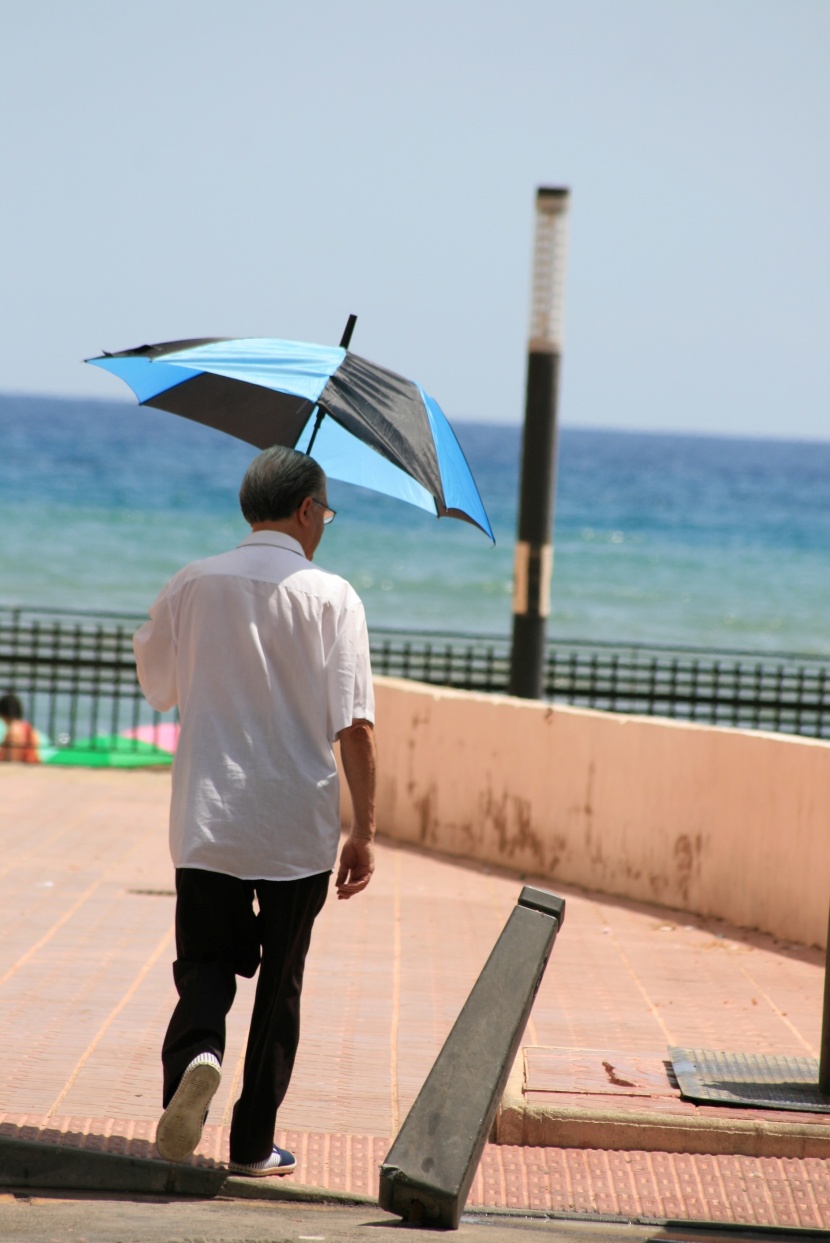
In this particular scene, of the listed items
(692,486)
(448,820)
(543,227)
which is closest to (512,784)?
(448,820)

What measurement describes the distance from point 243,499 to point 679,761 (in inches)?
166

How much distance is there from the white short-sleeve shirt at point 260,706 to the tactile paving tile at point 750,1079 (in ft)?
5.17

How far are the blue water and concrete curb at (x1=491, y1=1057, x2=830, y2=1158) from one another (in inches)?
1086

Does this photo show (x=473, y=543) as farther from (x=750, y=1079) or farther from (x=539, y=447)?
(x=750, y=1079)

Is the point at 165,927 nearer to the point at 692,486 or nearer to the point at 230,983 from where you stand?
the point at 230,983

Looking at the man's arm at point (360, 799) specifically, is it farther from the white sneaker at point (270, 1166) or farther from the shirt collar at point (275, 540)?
the white sneaker at point (270, 1166)

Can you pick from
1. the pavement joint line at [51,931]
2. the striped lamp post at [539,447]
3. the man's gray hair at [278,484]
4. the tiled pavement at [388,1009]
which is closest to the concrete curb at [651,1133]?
the tiled pavement at [388,1009]

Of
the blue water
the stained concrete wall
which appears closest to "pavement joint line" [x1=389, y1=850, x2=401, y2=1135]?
the stained concrete wall

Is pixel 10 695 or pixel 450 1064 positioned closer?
pixel 450 1064

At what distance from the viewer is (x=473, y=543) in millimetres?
57500

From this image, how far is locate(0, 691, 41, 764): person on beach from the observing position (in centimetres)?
1146

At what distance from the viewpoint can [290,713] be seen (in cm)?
368

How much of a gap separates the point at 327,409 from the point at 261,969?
144 centimetres

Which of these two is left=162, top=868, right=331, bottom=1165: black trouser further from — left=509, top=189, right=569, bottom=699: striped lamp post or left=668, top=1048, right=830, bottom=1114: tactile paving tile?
left=509, top=189, right=569, bottom=699: striped lamp post
